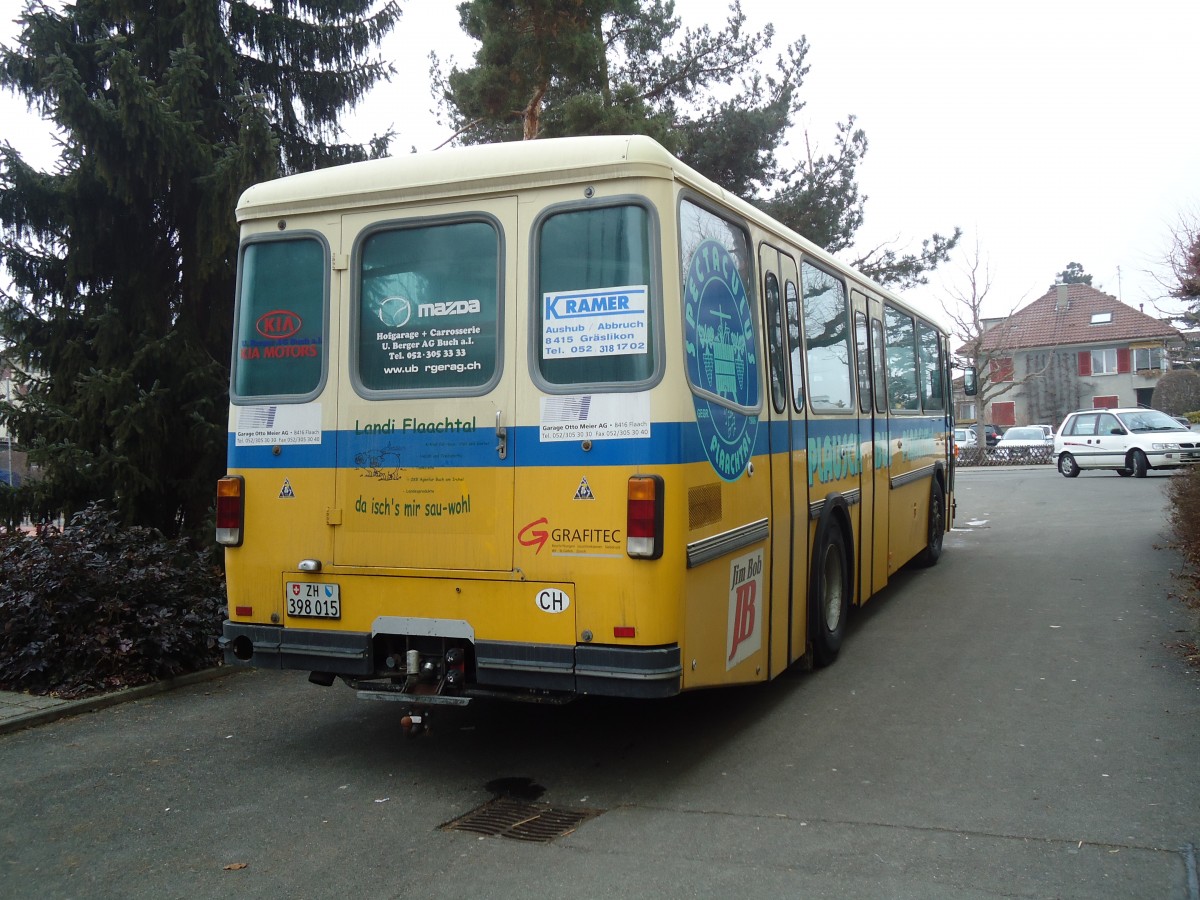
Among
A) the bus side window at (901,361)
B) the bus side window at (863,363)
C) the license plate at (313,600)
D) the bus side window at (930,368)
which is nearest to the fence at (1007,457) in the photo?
the bus side window at (930,368)

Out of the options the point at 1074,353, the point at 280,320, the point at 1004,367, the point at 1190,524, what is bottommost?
the point at 1190,524

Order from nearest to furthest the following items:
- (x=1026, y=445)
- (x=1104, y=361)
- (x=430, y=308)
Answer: (x=430, y=308) → (x=1026, y=445) → (x=1104, y=361)

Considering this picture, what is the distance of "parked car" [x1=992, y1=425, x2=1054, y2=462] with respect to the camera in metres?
40.1

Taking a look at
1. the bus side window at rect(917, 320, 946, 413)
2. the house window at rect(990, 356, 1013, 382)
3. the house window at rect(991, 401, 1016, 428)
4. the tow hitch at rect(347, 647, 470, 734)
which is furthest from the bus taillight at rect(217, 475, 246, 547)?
the house window at rect(991, 401, 1016, 428)

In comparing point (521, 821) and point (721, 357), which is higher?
point (721, 357)

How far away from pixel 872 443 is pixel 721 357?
159 inches

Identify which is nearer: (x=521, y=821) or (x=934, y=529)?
(x=521, y=821)

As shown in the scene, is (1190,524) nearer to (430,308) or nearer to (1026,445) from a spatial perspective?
(430,308)

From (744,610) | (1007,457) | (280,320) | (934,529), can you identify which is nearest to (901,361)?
(934,529)

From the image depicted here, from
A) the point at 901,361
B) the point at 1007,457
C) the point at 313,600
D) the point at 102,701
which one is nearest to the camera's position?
the point at 313,600

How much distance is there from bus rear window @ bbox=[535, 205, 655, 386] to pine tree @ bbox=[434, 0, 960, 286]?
12398 millimetres

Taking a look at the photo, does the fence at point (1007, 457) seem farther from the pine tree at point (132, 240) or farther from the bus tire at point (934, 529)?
the pine tree at point (132, 240)

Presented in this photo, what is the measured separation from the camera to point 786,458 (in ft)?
22.2

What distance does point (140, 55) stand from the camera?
10008 mm
